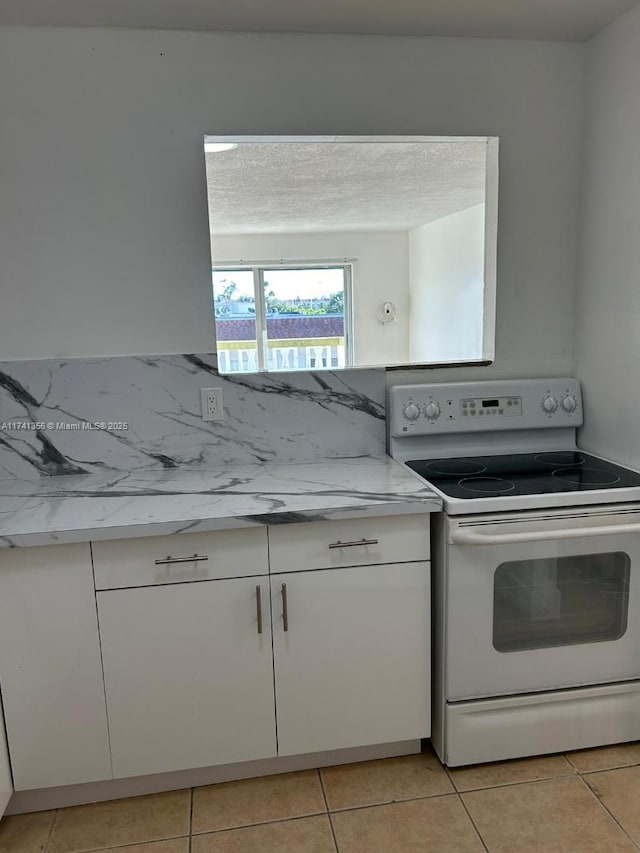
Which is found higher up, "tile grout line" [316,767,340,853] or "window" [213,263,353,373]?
"window" [213,263,353,373]

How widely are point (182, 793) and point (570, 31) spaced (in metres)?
2.66

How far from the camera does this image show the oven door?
68.4 inches

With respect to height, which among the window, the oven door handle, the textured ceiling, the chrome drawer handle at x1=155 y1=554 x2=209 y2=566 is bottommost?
the chrome drawer handle at x1=155 y1=554 x2=209 y2=566

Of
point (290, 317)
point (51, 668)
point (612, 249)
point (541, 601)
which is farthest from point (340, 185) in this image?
point (51, 668)

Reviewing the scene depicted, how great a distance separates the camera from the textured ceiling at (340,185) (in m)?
2.90

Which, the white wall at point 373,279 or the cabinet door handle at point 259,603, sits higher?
the white wall at point 373,279

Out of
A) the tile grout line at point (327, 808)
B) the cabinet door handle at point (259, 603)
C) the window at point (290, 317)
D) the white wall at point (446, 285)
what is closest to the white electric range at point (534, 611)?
the tile grout line at point (327, 808)

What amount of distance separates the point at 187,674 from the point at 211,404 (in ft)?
2.83

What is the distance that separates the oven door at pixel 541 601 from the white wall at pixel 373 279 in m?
4.29

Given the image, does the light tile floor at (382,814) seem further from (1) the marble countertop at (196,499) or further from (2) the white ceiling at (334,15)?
(2) the white ceiling at (334,15)

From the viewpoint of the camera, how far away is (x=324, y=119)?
2.02 metres

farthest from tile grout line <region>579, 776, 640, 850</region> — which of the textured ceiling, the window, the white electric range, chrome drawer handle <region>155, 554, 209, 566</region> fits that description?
the window

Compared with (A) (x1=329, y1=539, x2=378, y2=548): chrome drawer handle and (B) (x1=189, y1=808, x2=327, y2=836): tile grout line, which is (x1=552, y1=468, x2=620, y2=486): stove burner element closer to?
(A) (x1=329, y1=539, x2=378, y2=548): chrome drawer handle

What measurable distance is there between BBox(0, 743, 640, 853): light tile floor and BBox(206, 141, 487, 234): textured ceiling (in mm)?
2025
